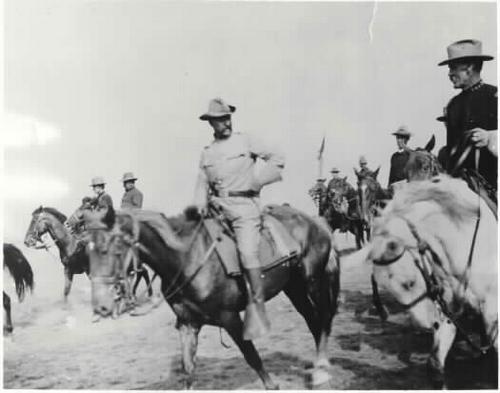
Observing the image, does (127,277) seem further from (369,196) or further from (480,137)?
(480,137)

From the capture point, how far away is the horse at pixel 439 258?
A: 14.6 feet

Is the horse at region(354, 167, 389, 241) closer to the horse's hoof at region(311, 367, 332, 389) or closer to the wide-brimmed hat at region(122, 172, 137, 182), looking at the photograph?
the horse's hoof at region(311, 367, 332, 389)

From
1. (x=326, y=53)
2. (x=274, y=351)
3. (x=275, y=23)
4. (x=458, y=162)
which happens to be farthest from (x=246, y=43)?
A: (x=274, y=351)

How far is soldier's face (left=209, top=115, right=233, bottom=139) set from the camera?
497cm

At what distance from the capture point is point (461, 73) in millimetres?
5074

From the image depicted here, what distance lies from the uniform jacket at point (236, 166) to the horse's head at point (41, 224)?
1.56 metres

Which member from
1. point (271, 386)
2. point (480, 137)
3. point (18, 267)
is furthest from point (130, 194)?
Answer: point (480, 137)

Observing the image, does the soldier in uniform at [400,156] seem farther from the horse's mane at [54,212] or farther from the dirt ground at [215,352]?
the horse's mane at [54,212]

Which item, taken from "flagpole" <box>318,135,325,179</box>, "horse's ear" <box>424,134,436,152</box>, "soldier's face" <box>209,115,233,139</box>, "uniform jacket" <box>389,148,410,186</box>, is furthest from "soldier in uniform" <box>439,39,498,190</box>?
A: "soldier's face" <box>209,115,233,139</box>

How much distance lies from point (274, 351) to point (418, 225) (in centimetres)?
165

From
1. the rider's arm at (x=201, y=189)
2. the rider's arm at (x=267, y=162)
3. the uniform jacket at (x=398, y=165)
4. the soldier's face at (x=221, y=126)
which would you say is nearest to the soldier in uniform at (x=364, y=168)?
the uniform jacket at (x=398, y=165)

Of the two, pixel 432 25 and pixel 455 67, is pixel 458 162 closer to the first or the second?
pixel 455 67

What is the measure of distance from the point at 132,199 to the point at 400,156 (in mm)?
2383

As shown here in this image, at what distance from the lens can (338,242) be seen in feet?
18.8
